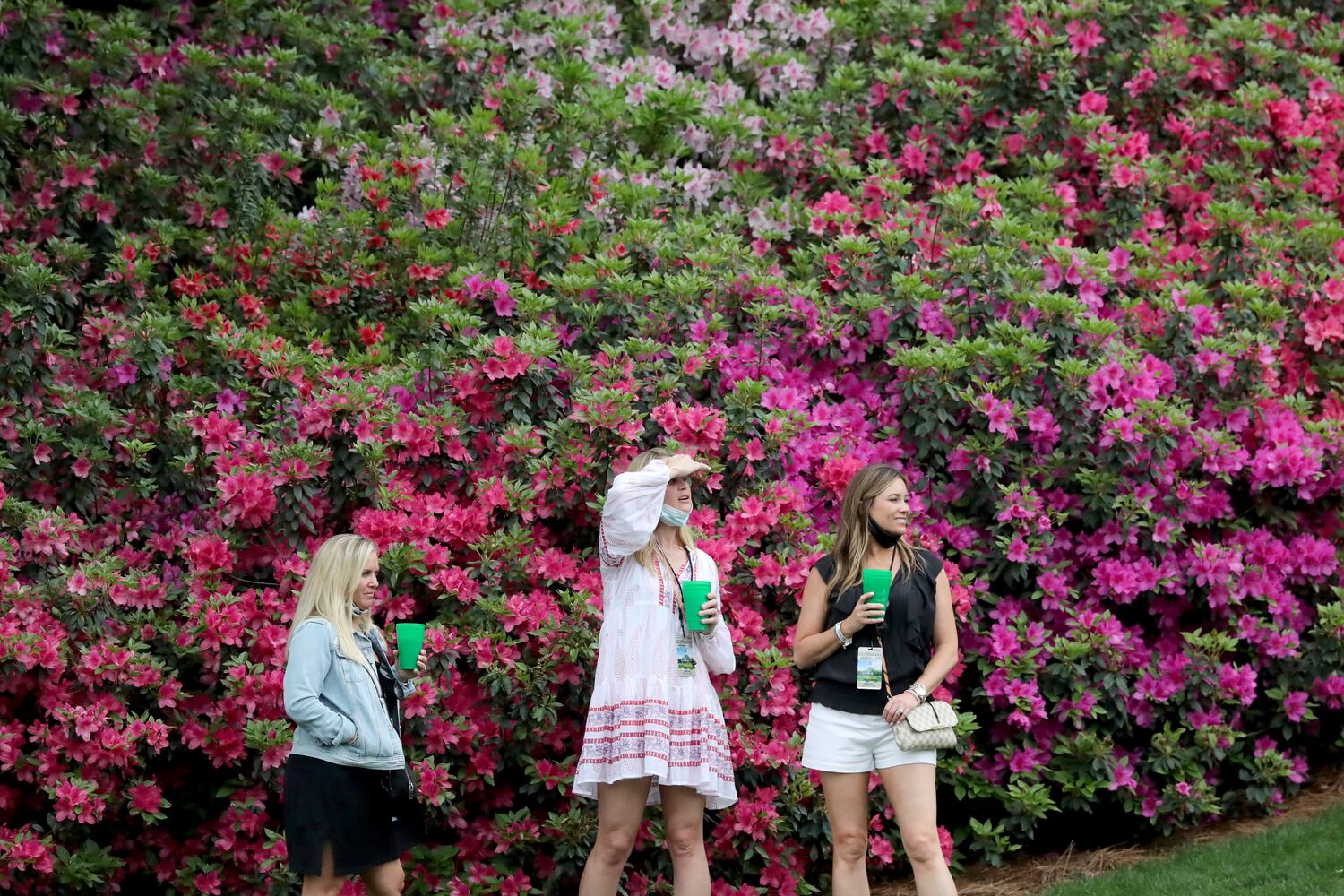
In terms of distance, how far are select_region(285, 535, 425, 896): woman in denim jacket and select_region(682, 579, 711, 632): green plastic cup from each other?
38.3 inches

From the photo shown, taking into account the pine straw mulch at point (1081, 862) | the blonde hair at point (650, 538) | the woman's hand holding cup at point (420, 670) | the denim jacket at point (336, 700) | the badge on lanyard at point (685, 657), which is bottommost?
the pine straw mulch at point (1081, 862)

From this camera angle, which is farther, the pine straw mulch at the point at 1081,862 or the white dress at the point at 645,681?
the pine straw mulch at the point at 1081,862

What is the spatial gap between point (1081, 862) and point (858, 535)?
86.0 inches

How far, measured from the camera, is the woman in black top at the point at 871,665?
4363mm

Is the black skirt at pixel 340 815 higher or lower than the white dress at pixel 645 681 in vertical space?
lower

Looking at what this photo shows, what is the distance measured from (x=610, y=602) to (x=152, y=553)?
7.07 feet

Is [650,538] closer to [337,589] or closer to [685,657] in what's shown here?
[685,657]

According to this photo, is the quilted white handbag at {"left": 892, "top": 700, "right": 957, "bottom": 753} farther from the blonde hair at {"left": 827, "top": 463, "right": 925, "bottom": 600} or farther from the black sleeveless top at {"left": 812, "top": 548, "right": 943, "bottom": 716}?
the blonde hair at {"left": 827, "top": 463, "right": 925, "bottom": 600}

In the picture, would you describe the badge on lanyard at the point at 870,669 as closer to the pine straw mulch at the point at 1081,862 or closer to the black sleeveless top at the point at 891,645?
the black sleeveless top at the point at 891,645

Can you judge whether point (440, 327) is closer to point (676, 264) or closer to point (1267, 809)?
point (676, 264)

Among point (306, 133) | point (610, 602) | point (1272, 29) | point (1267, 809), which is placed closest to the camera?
point (610, 602)

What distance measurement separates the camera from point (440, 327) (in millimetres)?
6215

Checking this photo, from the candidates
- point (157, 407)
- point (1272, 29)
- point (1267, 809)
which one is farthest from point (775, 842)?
point (1272, 29)

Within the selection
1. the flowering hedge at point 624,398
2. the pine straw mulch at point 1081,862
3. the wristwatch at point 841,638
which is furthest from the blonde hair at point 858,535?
the pine straw mulch at point 1081,862
